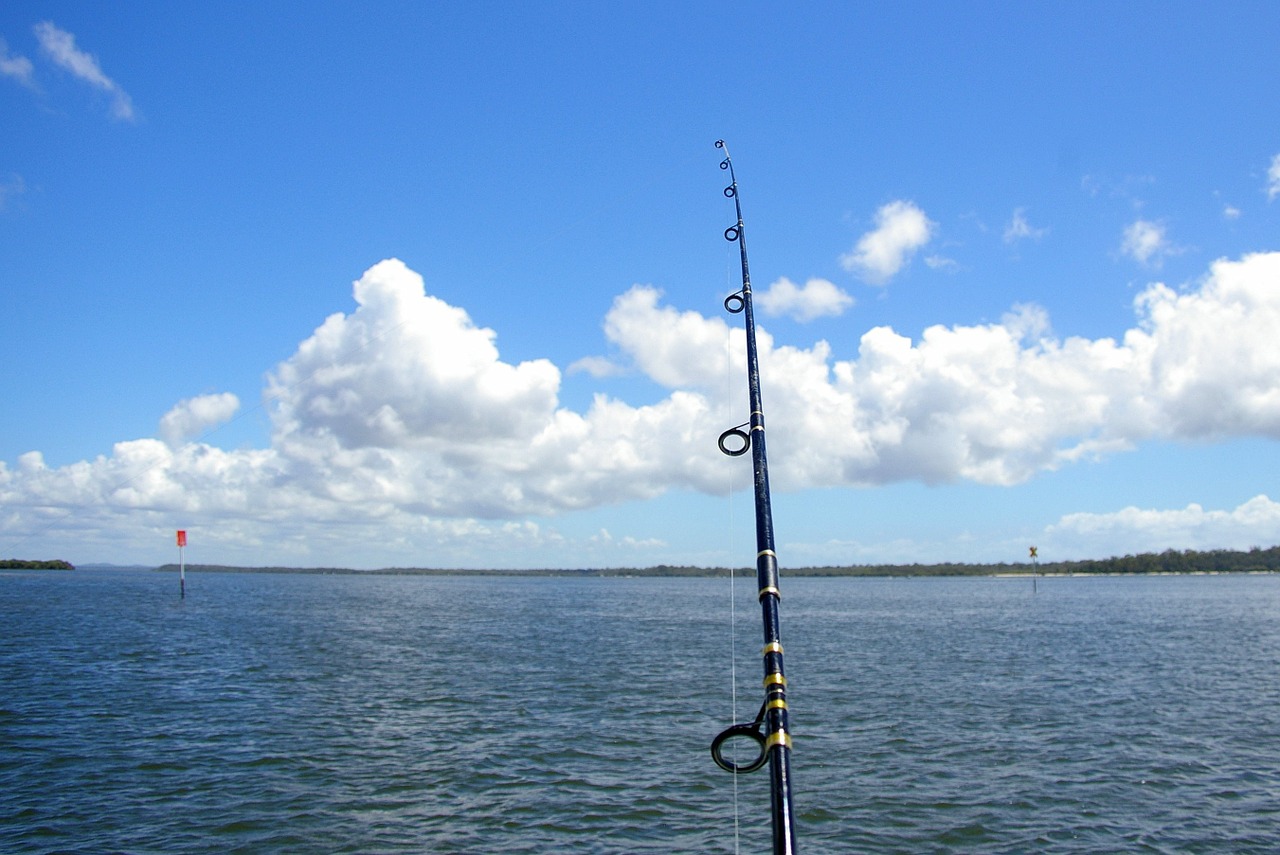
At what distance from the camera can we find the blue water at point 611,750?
12711 millimetres

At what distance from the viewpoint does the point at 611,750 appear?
57.8 feet

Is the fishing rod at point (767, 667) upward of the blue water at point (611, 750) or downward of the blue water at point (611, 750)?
upward

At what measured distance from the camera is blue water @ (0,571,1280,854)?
Result: 12711 mm

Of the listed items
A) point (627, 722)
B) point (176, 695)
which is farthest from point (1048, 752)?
point (176, 695)

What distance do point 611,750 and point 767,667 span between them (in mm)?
14608

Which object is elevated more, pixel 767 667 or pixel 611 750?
pixel 767 667

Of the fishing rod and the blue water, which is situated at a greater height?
the fishing rod

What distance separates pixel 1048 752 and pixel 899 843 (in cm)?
717

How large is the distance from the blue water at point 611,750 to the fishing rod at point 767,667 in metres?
5.76

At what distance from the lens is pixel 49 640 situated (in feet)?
131

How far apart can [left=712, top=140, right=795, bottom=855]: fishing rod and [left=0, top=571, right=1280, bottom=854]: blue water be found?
5760mm

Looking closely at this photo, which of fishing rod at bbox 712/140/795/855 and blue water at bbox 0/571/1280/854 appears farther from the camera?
blue water at bbox 0/571/1280/854

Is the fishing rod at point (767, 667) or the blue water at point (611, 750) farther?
the blue water at point (611, 750)

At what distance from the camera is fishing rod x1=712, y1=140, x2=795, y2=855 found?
359cm
